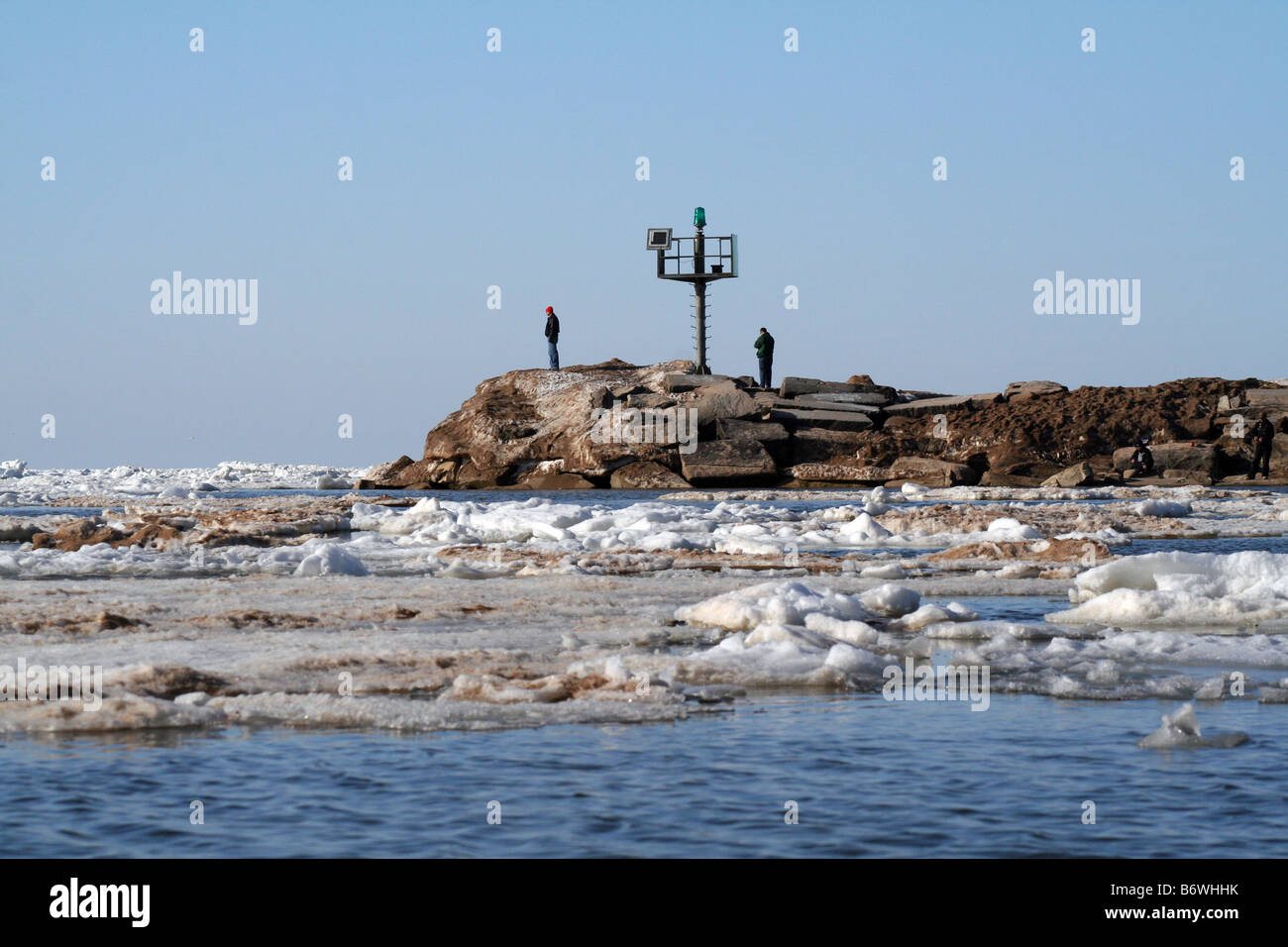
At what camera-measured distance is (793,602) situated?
10.1 meters

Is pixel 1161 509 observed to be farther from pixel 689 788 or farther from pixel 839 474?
pixel 689 788

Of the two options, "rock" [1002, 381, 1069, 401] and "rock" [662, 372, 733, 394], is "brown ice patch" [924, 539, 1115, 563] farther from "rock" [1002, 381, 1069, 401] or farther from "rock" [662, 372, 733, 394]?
"rock" [1002, 381, 1069, 401]

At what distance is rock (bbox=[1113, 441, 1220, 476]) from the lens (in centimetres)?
4425

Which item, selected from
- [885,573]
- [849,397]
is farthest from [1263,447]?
[885,573]

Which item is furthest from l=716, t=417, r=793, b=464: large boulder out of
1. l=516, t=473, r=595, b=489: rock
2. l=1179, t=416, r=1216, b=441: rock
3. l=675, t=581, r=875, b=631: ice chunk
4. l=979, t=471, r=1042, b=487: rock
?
l=675, t=581, r=875, b=631: ice chunk

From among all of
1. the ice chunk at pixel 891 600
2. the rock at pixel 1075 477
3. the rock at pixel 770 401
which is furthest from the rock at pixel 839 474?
the ice chunk at pixel 891 600

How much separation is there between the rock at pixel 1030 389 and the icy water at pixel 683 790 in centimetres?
4813

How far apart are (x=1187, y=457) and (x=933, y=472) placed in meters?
8.12

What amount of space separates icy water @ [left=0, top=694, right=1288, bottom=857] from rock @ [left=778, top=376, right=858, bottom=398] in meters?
46.4

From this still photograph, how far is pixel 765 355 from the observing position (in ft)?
171

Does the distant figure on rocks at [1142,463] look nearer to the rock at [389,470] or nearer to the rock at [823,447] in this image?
the rock at [823,447]

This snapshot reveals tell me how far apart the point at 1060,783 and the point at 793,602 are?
15.5ft
